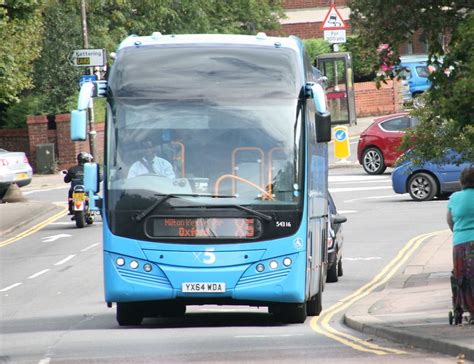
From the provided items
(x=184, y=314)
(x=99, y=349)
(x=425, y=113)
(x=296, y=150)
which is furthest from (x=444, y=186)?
(x=99, y=349)

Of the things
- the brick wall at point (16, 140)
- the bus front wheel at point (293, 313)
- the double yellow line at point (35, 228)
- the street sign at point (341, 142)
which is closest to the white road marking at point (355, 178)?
the street sign at point (341, 142)

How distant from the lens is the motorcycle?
30.9 metres

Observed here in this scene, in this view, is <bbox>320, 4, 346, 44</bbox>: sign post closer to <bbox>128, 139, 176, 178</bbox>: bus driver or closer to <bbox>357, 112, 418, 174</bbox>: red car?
<bbox>357, 112, 418, 174</bbox>: red car

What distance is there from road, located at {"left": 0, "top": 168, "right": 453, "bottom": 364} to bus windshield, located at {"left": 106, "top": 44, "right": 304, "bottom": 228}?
4.96ft

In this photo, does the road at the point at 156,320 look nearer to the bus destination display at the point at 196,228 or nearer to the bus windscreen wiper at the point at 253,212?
the bus destination display at the point at 196,228

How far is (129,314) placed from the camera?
16750mm

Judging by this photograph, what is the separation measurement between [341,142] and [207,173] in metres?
29.7

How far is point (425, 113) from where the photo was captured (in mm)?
23406

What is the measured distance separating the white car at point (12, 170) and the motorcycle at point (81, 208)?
6.16 m

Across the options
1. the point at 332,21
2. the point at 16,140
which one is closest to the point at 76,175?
the point at 332,21

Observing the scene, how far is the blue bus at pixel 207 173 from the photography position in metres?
15.6

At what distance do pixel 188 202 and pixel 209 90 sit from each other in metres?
1.30

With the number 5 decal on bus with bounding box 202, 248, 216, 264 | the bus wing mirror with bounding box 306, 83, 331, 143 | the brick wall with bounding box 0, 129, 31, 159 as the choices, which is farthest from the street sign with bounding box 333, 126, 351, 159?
the number 5 decal on bus with bounding box 202, 248, 216, 264

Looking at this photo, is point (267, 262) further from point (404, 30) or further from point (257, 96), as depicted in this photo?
point (404, 30)
